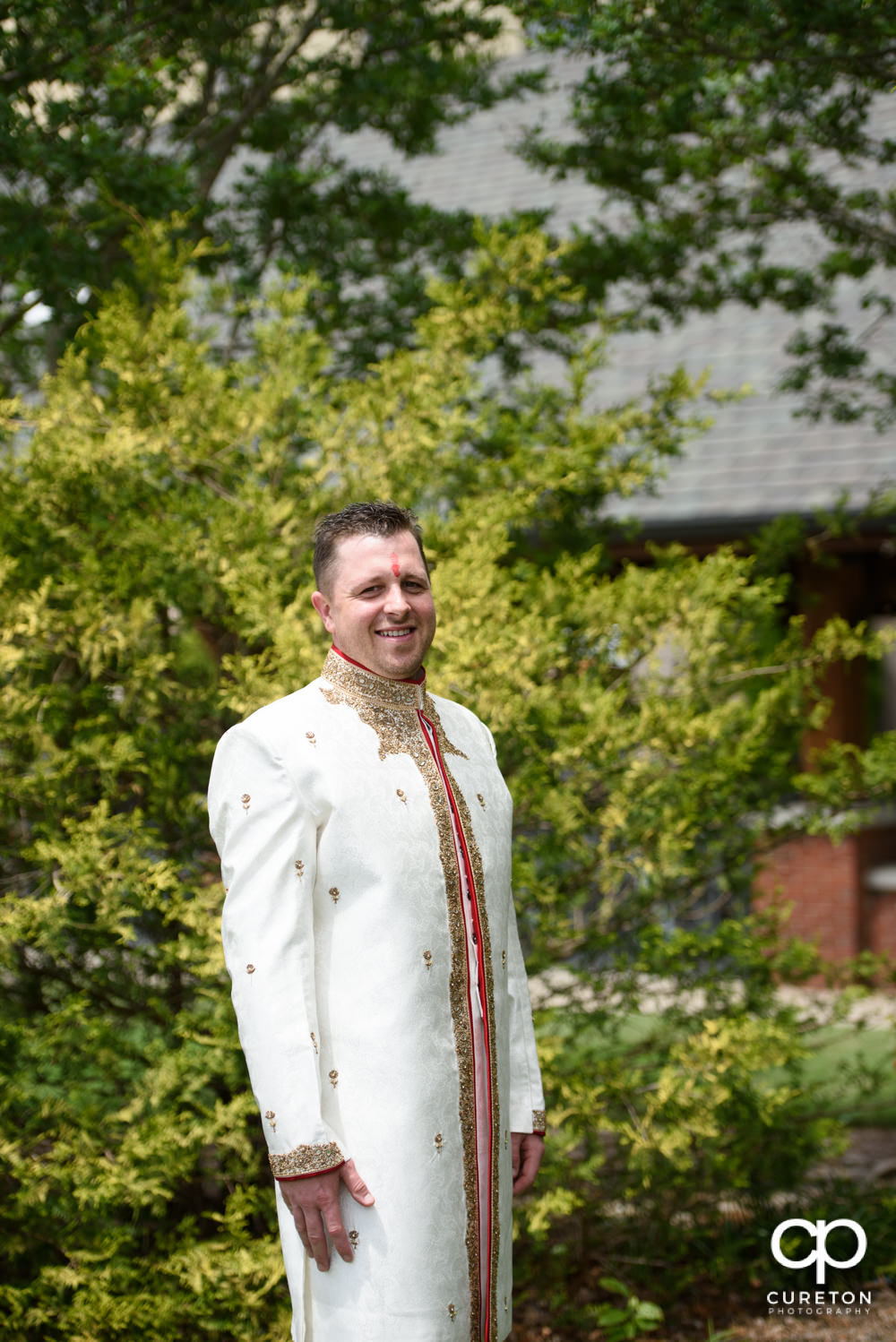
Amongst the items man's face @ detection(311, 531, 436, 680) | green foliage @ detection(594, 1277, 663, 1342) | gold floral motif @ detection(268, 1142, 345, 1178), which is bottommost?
green foliage @ detection(594, 1277, 663, 1342)

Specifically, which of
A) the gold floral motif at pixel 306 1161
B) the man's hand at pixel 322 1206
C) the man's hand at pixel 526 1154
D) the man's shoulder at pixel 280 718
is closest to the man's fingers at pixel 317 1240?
the man's hand at pixel 322 1206

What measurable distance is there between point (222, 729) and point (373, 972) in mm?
1737

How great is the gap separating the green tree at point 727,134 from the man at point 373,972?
2643 millimetres

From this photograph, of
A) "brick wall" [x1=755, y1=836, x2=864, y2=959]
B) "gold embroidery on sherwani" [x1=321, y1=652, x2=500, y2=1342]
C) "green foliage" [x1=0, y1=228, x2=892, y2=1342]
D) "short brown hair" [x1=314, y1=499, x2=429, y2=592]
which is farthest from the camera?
"brick wall" [x1=755, y1=836, x2=864, y2=959]

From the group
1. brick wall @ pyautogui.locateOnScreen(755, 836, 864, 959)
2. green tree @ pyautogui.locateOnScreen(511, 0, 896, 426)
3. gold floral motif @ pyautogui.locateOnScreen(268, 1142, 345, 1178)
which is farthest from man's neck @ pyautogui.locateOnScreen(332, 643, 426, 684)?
brick wall @ pyautogui.locateOnScreen(755, 836, 864, 959)

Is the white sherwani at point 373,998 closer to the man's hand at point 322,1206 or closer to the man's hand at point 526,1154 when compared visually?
the man's hand at point 322,1206

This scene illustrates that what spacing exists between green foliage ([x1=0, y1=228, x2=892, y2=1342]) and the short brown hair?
0.97 meters

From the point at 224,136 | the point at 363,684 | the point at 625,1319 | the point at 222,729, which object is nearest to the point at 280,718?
the point at 363,684

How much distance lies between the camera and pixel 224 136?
552 centimetres

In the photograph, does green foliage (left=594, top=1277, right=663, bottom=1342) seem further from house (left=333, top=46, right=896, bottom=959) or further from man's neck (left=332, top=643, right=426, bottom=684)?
house (left=333, top=46, right=896, bottom=959)

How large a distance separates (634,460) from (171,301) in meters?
1.58

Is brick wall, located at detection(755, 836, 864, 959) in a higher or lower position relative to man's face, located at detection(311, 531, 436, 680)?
lower

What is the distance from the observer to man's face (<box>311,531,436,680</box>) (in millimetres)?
2373

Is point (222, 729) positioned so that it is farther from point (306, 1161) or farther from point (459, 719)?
point (306, 1161)
